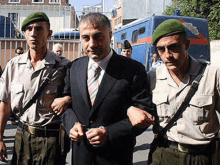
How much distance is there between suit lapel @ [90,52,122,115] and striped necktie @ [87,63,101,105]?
0.21 feet

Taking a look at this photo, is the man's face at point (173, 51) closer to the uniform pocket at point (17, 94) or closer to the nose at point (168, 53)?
the nose at point (168, 53)

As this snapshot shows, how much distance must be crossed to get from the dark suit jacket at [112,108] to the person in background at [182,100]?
0.96ft

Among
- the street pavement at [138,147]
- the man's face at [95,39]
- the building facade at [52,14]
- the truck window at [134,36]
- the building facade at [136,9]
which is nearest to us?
the man's face at [95,39]

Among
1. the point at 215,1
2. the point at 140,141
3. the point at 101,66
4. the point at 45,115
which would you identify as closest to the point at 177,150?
the point at 101,66

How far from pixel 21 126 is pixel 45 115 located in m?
0.30

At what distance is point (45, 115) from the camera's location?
9.76ft

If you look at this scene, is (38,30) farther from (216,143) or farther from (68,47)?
(68,47)

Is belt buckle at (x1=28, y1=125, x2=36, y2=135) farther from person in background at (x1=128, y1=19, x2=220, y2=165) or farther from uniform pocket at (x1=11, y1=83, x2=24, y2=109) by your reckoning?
person in background at (x1=128, y1=19, x2=220, y2=165)

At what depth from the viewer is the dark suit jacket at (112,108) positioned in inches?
86.4

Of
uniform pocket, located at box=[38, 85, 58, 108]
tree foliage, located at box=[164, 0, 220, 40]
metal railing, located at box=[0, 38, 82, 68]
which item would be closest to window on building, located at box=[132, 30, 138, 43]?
metal railing, located at box=[0, 38, 82, 68]

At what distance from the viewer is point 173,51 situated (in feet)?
7.83

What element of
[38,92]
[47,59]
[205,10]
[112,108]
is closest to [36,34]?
[47,59]

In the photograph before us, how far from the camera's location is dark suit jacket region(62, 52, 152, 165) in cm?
220

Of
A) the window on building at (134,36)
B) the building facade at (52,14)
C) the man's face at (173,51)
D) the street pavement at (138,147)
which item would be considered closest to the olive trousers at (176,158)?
the man's face at (173,51)
